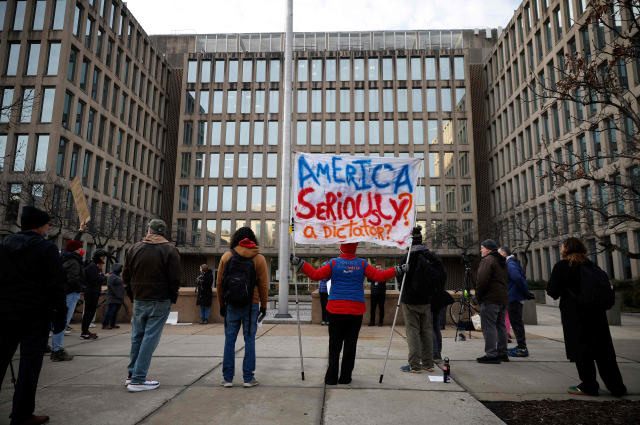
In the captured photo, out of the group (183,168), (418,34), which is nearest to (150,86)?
(183,168)

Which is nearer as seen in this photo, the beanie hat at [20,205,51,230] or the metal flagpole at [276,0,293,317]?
the beanie hat at [20,205,51,230]

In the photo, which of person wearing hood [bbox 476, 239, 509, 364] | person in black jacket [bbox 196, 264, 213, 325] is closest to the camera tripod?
person wearing hood [bbox 476, 239, 509, 364]

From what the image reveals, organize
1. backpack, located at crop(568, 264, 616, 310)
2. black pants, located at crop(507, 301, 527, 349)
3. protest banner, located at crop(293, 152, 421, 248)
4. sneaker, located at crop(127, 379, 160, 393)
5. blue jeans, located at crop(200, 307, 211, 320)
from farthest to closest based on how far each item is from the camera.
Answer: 1. blue jeans, located at crop(200, 307, 211, 320)
2. black pants, located at crop(507, 301, 527, 349)
3. protest banner, located at crop(293, 152, 421, 248)
4. backpack, located at crop(568, 264, 616, 310)
5. sneaker, located at crop(127, 379, 160, 393)

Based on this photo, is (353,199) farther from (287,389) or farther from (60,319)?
(60,319)

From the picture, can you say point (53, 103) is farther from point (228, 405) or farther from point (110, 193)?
point (228, 405)

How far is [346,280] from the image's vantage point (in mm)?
5555

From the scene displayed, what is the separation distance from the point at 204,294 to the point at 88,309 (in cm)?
397

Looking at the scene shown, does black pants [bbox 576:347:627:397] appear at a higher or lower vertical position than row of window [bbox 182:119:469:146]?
lower

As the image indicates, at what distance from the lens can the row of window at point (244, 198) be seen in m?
47.0

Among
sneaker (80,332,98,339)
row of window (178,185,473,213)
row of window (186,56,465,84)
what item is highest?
row of window (186,56,465,84)

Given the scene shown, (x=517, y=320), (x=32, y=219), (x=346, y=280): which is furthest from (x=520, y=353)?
(x=32, y=219)

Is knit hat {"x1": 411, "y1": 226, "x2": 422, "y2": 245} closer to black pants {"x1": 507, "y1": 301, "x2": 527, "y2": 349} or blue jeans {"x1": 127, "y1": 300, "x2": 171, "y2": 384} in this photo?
black pants {"x1": 507, "y1": 301, "x2": 527, "y2": 349}

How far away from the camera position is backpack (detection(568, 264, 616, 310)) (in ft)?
17.0

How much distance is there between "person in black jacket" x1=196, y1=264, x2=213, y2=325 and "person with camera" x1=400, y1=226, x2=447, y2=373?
783 centimetres
